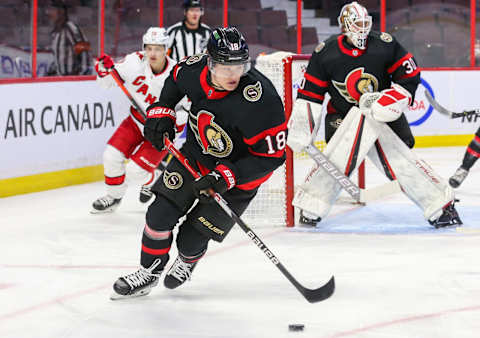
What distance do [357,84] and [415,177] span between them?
55 cm

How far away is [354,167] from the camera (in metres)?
4.71

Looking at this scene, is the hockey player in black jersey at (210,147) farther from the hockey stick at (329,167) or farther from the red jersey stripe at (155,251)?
the hockey stick at (329,167)

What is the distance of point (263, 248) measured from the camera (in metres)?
3.10

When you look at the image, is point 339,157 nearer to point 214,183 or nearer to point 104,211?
point 104,211

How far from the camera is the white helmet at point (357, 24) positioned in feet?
14.8

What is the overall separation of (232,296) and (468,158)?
2.93 metres

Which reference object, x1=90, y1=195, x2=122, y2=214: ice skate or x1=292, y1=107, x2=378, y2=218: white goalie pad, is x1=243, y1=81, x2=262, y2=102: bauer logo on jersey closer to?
x1=292, y1=107, x2=378, y2=218: white goalie pad

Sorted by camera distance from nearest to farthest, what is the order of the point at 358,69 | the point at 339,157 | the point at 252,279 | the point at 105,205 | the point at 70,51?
the point at 252,279
the point at 358,69
the point at 339,157
the point at 105,205
the point at 70,51

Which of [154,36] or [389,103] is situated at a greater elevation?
[154,36]

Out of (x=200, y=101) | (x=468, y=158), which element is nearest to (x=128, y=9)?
(x=468, y=158)

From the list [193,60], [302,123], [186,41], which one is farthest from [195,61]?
[186,41]

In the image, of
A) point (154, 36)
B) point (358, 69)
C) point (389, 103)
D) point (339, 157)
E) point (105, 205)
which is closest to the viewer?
point (389, 103)

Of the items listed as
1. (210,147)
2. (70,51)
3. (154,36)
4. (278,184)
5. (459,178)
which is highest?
(154,36)

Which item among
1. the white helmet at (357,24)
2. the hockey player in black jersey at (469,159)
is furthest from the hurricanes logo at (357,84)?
the hockey player in black jersey at (469,159)
